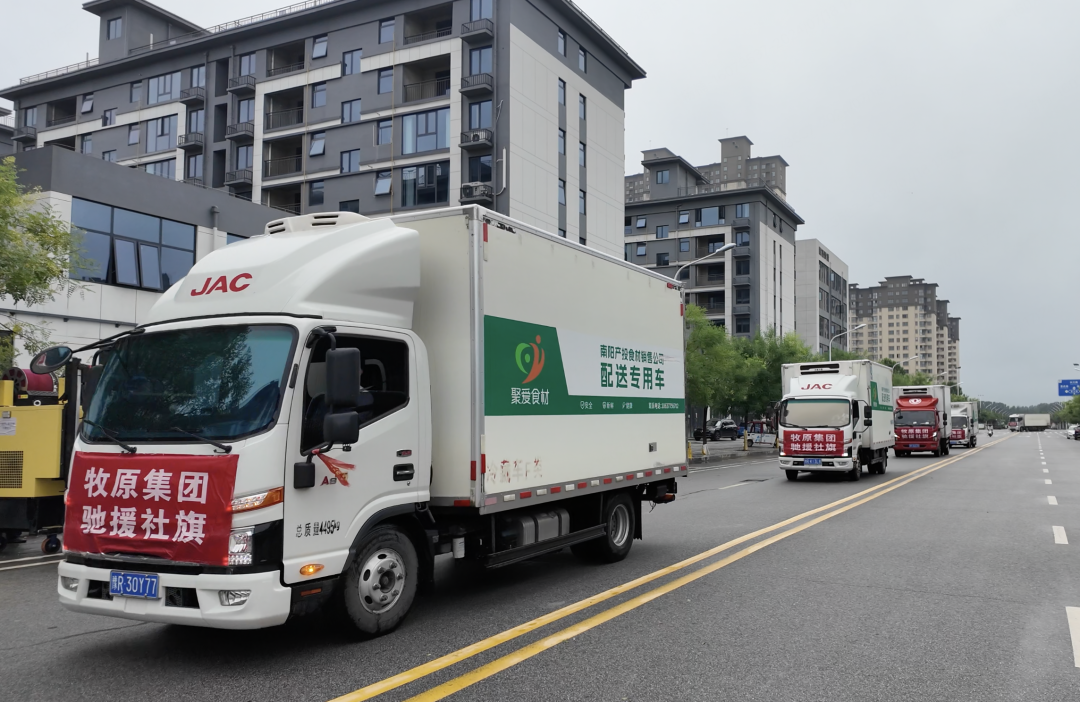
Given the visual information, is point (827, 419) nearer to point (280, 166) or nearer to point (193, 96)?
point (280, 166)

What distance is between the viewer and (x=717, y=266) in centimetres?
8506

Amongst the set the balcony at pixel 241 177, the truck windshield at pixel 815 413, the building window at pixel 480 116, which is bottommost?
the truck windshield at pixel 815 413

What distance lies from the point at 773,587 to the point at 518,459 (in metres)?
2.83

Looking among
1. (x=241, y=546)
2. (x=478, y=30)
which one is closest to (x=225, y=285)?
(x=241, y=546)

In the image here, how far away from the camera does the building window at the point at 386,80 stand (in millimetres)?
44219

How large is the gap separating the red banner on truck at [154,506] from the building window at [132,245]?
72.9ft

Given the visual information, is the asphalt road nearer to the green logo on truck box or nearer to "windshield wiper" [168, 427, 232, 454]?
"windshield wiper" [168, 427, 232, 454]

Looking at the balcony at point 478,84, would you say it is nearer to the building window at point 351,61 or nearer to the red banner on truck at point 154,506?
the building window at point 351,61

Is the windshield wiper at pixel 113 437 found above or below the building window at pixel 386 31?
below

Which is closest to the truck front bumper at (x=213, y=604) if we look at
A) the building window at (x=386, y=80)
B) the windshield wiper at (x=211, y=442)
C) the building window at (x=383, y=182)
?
the windshield wiper at (x=211, y=442)

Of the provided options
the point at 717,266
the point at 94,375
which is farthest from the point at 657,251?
the point at 94,375

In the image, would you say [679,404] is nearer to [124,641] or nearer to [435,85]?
[124,641]

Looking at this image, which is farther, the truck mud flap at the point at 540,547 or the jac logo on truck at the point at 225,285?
the truck mud flap at the point at 540,547

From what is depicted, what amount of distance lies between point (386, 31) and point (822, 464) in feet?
109
